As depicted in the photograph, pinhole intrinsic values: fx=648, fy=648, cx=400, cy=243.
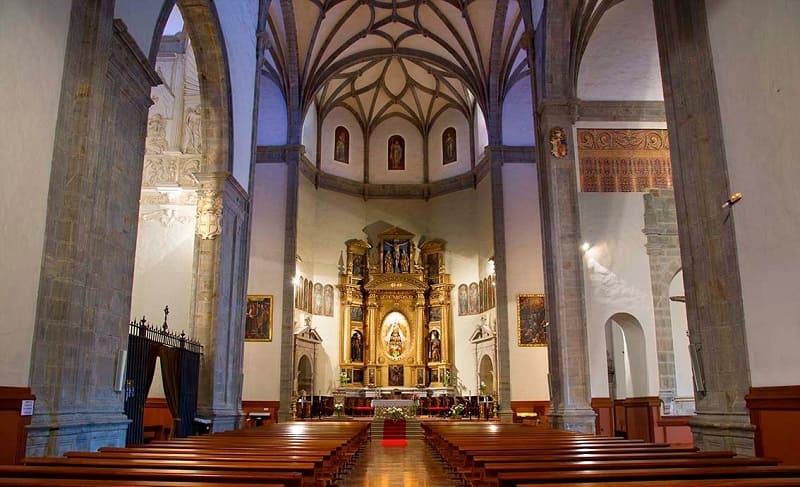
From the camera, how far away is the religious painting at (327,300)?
93.7 feet

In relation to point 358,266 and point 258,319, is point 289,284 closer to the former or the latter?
point 258,319

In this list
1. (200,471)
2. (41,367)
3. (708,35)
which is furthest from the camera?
(708,35)

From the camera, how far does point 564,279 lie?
1484 centimetres

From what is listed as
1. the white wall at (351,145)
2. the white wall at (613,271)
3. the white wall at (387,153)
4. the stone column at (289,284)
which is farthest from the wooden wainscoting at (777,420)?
the white wall at (387,153)

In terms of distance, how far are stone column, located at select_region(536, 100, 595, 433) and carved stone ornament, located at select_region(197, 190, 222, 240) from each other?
7588 mm

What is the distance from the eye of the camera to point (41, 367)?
6914 millimetres

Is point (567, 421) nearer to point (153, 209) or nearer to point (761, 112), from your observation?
point (761, 112)

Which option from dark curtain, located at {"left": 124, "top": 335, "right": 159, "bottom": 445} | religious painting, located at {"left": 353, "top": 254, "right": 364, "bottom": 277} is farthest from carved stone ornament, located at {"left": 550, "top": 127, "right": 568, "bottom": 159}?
religious painting, located at {"left": 353, "top": 254, "right": 364, "bottom": 277}

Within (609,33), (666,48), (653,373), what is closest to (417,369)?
(653,373)

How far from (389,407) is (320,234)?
8.75 m

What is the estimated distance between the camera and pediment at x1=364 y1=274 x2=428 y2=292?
2978 centimetres

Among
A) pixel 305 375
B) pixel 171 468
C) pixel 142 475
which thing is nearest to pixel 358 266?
pixel 305 375

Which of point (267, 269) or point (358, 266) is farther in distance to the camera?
point (358, 266)

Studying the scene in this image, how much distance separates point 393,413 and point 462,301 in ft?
23.6
